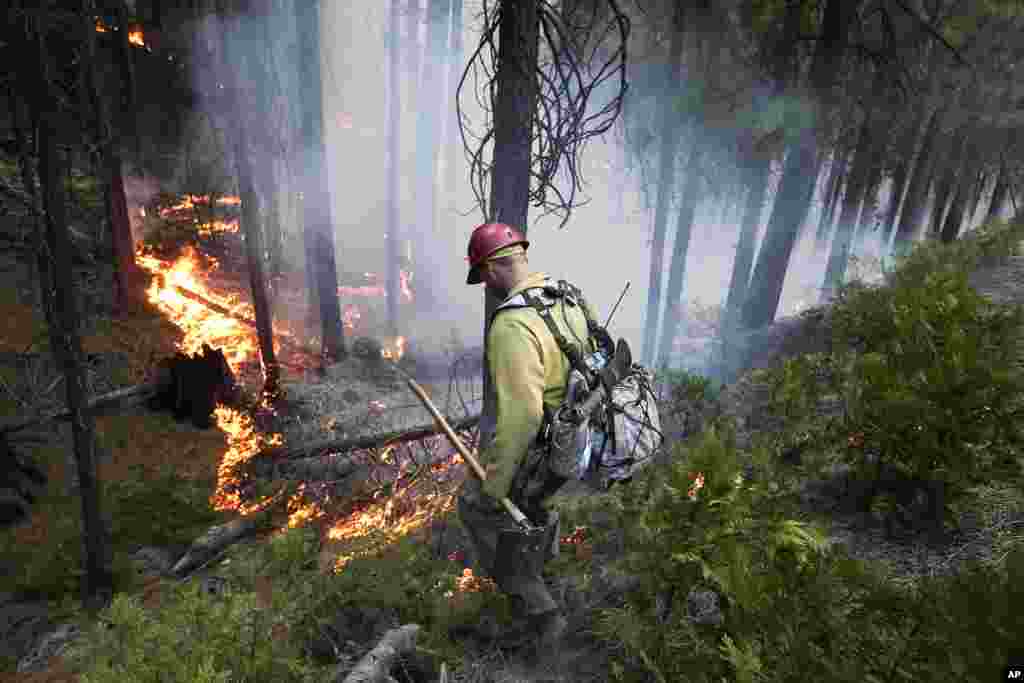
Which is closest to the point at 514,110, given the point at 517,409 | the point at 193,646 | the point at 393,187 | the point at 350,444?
the point at 517,409

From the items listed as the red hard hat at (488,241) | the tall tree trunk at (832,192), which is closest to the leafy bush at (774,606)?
the red hard hat at (488,241)

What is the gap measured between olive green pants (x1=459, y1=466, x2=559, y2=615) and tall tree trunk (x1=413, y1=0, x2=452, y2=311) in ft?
64.9

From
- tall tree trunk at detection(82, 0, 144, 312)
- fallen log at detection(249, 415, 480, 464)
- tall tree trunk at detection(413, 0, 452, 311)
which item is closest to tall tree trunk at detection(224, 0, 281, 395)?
tall tree trunk at detection(82, 0, 144, 312)

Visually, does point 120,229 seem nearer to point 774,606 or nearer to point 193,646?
point 193,646

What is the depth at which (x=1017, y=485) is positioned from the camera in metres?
2.88

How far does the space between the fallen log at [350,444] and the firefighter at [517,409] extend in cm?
334

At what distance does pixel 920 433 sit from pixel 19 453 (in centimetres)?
1097

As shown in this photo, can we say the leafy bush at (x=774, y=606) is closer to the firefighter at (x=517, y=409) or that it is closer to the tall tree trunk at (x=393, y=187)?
the firefighter at (x=517, y=409)

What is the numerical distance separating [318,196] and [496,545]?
12.1 metres

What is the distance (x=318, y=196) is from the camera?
13.6 m

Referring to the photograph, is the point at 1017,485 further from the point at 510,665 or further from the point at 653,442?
the point at 510,665

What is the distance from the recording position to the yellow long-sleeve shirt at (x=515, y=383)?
296 cm

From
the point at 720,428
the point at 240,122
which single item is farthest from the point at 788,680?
the point at 240,122

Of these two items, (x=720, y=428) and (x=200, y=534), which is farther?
(x=200, y=534)
